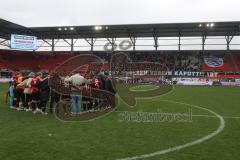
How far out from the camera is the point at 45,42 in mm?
61812

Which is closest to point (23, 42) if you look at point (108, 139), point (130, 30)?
point (130, 30)

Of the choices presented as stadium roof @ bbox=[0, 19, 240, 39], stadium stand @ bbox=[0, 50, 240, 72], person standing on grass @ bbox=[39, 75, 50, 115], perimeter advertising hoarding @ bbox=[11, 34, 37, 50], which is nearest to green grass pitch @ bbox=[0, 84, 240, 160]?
person standing on grass @ bbox=[39, 75, 50, 115]

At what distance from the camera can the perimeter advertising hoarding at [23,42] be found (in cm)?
5297

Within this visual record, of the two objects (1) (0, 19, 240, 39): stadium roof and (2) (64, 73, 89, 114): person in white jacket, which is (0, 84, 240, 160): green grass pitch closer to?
(2) (64, 73, 89, 114): person in white jacket

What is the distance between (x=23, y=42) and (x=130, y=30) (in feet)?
57.2

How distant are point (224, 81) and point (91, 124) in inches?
1608

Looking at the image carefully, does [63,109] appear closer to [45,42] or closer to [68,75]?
[68,75]

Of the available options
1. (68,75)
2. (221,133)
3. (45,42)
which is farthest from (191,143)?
(45,42)

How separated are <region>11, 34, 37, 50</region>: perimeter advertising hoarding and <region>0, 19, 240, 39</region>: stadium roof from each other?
1432 mm

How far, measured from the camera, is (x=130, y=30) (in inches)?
2093

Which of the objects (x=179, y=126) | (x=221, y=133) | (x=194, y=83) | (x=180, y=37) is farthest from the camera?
(x=180, y=37)

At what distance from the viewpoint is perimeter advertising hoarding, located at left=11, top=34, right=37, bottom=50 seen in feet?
174

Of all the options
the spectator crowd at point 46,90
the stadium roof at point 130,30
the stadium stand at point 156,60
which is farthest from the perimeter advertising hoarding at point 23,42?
the spectator crowd at point 46,90

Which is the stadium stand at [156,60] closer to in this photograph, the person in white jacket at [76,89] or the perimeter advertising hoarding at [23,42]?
the perimeter advertising hoarding at [23,42]
